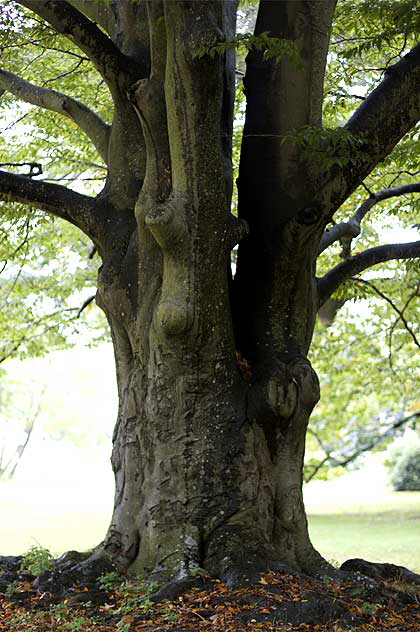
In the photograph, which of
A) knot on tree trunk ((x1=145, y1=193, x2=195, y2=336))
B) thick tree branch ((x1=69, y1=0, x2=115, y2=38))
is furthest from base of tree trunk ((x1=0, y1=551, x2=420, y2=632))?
thick tree branch ((x1=69, y1=0, x2=115, y2=38))

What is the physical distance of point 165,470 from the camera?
6270 mm

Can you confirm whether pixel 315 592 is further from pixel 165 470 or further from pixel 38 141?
pixel 38 141

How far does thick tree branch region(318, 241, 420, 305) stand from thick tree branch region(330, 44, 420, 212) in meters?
1.31

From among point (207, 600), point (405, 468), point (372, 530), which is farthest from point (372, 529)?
point (207, 600)

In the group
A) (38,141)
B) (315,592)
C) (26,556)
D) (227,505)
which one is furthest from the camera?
(38,141)

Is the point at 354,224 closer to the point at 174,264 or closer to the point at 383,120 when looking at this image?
the point at 383,120

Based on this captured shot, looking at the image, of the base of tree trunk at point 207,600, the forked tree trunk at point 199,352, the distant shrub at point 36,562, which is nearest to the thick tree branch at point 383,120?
the forked tree trunk at point 199,352

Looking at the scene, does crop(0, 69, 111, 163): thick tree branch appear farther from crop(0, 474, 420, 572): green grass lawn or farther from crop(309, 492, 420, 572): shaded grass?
crop(309, 492, 420, 572): shaded grass

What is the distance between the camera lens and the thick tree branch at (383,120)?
642 centimetres

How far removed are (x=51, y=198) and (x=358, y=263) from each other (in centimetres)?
306

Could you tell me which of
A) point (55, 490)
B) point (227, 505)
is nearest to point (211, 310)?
point (227, 505)

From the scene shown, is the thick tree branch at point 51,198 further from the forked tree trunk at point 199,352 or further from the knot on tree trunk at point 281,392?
the knot on tree trunk at point 281,392

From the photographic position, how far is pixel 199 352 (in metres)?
6.30

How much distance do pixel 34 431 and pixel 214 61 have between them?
4247 cm
